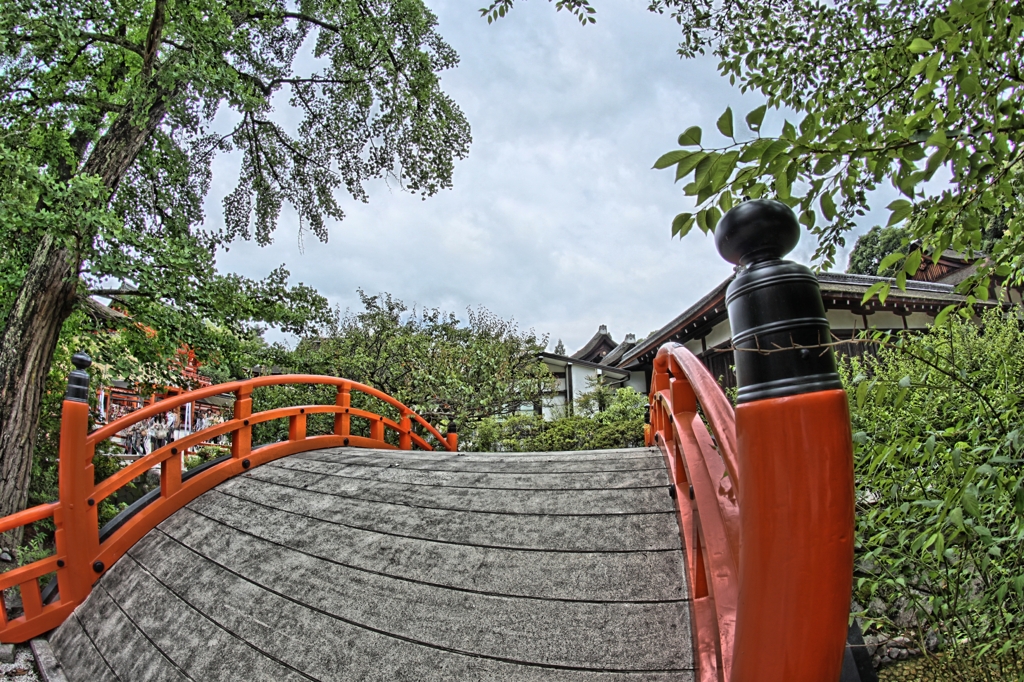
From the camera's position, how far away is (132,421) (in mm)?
3674

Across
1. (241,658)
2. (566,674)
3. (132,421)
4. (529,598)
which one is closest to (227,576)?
(241,658)

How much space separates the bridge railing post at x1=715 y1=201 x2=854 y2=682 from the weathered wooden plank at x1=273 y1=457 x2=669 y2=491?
1990 mm

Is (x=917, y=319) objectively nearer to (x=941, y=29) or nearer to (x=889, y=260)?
(x=889, y=260)

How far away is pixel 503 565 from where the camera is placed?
2309mm

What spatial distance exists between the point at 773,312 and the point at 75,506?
Answer: 4446 millimetres

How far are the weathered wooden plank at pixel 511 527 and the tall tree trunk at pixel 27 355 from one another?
436 centimetres

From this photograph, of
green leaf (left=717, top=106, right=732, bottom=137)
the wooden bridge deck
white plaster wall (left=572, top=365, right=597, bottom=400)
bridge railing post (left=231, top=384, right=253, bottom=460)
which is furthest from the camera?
white plaster wall (left=572, top=365, right=597, bottom=400)

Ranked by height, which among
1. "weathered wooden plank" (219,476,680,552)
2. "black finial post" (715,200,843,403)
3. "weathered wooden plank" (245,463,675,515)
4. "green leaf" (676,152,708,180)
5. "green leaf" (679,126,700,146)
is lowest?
"weathered wooden plank" (219,476,680,552)

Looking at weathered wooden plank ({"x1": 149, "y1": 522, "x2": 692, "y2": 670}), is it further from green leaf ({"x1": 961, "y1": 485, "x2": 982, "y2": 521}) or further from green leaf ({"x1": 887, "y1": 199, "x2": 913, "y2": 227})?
green leaf ({"x1": 887, "y1": 199, "x2": 913, "y2": 227})

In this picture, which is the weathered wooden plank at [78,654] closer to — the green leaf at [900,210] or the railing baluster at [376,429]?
the railing baluster at [376,429]

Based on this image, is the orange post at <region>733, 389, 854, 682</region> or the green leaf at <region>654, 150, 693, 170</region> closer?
the orange post at <region>733, 389, 854, 682</region>

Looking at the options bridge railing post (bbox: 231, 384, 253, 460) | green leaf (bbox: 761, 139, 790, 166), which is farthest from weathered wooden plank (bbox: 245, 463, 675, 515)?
green leaf (bbox: 761, 139, 790, 166)

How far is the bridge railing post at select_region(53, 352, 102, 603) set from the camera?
3.34m

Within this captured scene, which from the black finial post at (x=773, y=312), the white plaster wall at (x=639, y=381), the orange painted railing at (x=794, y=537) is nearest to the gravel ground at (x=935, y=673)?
the orange painted railing at (x=794, y=537)
